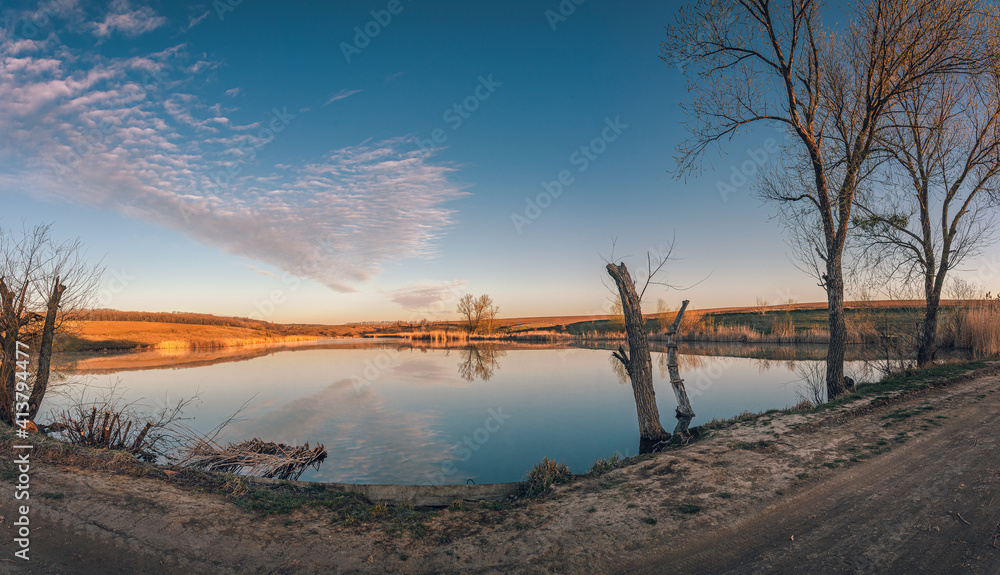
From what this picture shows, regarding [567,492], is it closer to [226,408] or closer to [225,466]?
[225,466]

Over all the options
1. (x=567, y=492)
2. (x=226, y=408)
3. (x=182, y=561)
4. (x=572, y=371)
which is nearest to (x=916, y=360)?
(x=572, y=371)

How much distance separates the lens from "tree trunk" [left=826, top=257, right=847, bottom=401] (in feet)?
34.2

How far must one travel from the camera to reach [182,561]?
412 cm

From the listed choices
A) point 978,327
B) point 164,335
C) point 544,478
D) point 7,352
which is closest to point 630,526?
point 544,478

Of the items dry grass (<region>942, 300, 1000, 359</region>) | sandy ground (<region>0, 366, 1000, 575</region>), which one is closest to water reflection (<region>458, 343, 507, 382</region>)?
sandy ground (<region>0, 366, 1000, 575</region>)

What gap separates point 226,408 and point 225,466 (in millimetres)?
7443

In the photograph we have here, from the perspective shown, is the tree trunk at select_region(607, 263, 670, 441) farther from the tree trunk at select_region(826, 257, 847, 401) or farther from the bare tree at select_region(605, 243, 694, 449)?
the tree trunk at select_region(826, 257, 847, 401)

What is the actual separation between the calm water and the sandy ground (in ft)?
10.5

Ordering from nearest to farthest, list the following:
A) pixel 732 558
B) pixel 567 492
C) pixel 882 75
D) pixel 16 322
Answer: pixel 732 558 → pixel 567 492 → pixel 16 322 → pixel 882 75

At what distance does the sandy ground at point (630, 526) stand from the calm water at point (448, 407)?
320cm

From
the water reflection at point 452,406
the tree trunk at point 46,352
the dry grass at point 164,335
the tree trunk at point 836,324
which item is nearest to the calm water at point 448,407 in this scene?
the water reflection at point 452,406

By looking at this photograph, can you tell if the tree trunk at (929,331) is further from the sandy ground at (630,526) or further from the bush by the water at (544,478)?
the bush by the water at (544,478)

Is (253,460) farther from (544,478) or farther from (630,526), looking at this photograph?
(630,526)

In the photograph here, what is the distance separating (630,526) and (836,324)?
30.5 feet
